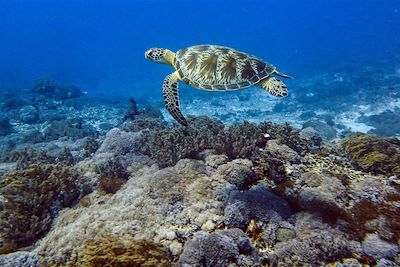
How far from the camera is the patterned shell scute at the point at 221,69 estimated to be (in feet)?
16.7

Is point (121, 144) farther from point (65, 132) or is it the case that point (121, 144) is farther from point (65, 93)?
point (65, 93)

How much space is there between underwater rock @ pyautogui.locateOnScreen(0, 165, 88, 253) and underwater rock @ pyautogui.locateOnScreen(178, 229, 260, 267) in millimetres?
2727

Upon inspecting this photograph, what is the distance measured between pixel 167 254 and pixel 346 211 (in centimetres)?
284

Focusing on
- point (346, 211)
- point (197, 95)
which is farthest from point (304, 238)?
point (197, 95)

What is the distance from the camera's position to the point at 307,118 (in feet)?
63.8

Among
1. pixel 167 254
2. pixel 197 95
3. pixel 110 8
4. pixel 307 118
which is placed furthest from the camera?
pixel 110 8

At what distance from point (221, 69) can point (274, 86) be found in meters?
1.02

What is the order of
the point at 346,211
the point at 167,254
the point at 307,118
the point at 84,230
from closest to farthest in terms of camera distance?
the point at 167,254 < the point at 84,230 < the point at 346,211 < the point at 307,118

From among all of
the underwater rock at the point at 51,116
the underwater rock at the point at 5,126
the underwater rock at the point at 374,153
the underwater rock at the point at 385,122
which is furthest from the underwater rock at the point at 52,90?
the underwater rock at the point at 374,153

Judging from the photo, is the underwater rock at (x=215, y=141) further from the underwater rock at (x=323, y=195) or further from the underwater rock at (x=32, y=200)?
the underwater rock at (x=32, y=200)

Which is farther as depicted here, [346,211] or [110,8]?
[110,8]

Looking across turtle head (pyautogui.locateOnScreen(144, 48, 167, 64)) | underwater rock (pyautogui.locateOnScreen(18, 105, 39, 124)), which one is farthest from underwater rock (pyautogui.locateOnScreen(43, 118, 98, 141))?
turtle head (pyautogui.locateOnScreen(144, 48, 167, 64))

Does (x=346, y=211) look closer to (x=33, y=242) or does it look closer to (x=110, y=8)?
(x=33, y=242)

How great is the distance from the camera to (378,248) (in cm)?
381
